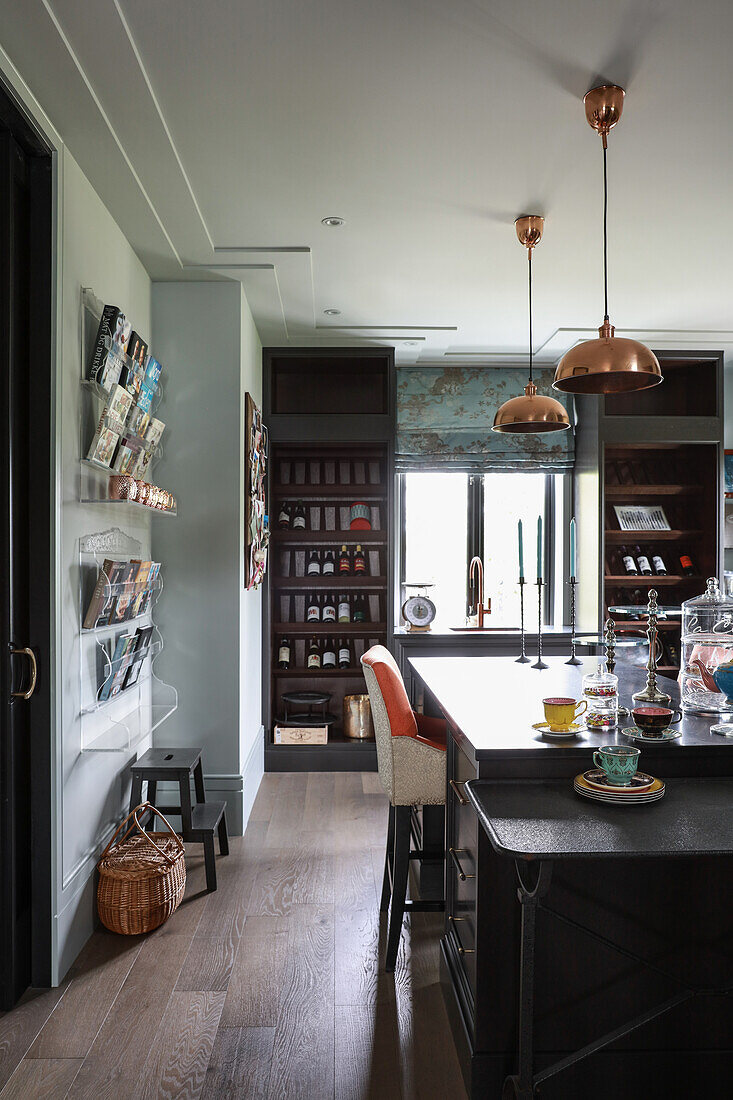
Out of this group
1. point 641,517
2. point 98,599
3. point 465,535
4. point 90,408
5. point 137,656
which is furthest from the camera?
point 465,535

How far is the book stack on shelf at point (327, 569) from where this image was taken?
5.18 meters

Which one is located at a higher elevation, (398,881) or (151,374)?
(151,374)

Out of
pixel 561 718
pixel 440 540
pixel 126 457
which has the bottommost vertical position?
pixel 561 718

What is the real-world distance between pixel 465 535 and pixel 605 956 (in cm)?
383

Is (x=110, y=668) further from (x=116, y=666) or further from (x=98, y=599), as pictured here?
(x=98, y=599)

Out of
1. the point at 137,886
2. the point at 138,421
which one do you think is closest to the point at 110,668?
the point at 137,886

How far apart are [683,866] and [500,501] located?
3820 millimetres

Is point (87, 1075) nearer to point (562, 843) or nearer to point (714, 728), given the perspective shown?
point (562, 843)

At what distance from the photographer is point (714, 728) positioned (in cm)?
→ 212

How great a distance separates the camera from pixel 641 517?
5379 mm

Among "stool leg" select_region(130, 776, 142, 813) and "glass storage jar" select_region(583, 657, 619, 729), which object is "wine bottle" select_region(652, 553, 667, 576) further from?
"stool leg" select_region(130, 776, 142, 813)

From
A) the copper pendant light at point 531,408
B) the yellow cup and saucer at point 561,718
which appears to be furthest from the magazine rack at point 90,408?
the yellow cup and saucer at point 561,718

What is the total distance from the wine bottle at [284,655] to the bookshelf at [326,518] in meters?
0.04

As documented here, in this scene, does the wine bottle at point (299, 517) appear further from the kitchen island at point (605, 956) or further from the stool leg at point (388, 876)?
the kitchen island at point (605, 956)
